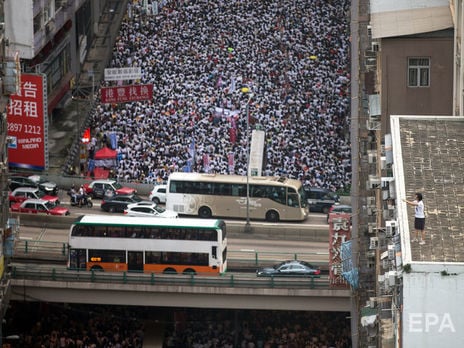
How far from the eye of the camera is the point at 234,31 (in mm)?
136000

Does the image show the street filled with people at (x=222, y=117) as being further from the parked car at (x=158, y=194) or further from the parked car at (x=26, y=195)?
the parked car at (x=158, y=194)

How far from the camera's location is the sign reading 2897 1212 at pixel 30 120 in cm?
10975

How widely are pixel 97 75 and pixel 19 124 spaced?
26.1m

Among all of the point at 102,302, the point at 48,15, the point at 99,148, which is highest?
the point at 48,15

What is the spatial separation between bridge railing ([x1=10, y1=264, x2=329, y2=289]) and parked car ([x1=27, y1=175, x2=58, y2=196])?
1365 cm

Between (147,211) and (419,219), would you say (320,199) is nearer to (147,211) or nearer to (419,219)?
(147,211)

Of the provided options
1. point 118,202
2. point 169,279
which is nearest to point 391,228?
point 169,279

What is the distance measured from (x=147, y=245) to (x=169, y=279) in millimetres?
2351

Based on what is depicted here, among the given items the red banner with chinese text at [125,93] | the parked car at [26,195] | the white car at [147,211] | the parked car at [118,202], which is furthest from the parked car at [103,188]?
the red banner with chinese text at [125,93]

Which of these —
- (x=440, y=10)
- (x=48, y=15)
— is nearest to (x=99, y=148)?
(x=48, y=15)

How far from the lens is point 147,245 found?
3952 inches

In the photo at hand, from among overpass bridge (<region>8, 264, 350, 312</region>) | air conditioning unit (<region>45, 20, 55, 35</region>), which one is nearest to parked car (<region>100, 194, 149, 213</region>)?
overpass bridge (<region>8, 264, 350, 312</region>)

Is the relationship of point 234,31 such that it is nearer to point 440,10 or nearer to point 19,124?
point 19,124

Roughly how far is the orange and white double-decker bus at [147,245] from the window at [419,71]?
18.9 meters
